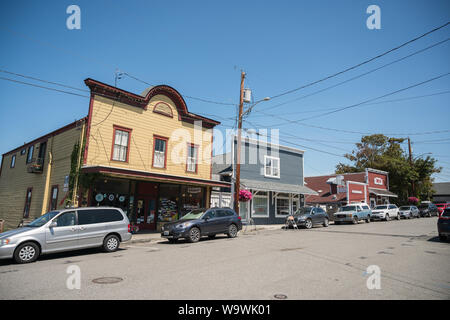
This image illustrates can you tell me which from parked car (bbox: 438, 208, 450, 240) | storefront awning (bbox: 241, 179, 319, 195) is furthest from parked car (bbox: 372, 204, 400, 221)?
parked car (bbox: 438, 208, 450, 240)

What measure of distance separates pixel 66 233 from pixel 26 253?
1.32 metres

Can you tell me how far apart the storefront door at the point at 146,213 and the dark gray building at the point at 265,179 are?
17.6 feet

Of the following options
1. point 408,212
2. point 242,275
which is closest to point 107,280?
point 242,275

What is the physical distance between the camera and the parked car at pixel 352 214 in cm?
2619

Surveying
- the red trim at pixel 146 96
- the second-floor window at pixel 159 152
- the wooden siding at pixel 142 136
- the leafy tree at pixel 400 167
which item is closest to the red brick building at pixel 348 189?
the leafy tree at pixel 400 167

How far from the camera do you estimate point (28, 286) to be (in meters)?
6.28

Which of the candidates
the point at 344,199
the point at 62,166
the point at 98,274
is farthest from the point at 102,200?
the point at 344,199

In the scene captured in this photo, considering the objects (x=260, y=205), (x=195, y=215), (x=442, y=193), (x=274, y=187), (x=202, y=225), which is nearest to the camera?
(x=202, y=225)

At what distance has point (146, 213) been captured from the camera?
18250mm

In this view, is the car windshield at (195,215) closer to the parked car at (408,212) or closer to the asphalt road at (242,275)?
the asphalt road at (242,275)

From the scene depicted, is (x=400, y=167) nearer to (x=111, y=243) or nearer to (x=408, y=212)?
(x=408, y=212)

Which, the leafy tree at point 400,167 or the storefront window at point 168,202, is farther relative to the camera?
the leafy tree at point 400,167

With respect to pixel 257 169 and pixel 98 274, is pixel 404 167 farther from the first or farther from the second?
pixel 98 274
